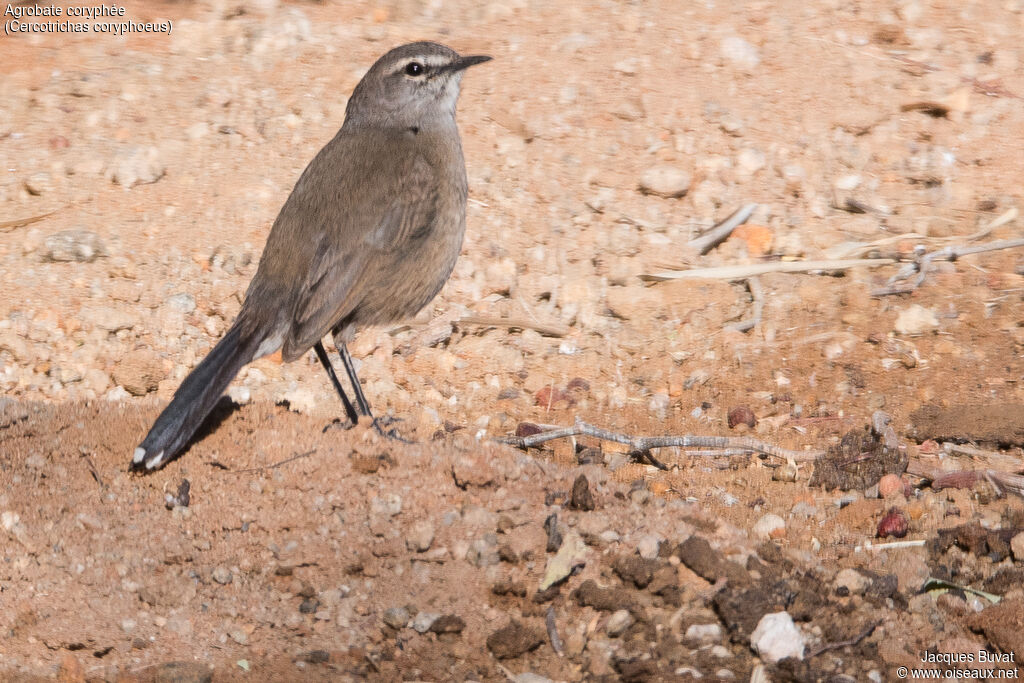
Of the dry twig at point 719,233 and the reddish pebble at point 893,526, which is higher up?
the reddish pebble at point 893,526

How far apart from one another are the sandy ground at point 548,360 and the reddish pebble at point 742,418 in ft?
0.13

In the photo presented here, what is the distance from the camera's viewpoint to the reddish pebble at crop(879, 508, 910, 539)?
4.48m

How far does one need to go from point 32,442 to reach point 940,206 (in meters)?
5.36

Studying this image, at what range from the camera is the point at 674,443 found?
5258mm

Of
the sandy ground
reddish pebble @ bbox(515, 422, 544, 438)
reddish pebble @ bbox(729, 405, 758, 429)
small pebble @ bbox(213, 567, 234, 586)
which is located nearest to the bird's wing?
the sandy ground

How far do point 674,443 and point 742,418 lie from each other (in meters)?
0.64

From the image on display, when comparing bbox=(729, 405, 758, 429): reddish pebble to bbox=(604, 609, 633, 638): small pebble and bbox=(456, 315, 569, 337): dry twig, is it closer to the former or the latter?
bbox=(456, 315, 569, 337): dry twig

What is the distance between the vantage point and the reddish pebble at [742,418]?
5740 millimetres

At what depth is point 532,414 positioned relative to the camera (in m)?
6.00

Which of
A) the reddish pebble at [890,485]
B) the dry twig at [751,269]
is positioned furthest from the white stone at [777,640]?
the dry twig at [751,269]

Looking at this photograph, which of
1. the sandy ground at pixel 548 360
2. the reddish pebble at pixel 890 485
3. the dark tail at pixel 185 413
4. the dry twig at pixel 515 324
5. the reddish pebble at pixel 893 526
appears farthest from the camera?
the dry twig at pixel 515 324

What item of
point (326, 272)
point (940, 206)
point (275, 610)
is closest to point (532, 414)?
point (326, 272)

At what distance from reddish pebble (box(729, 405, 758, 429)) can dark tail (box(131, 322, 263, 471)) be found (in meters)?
2.44

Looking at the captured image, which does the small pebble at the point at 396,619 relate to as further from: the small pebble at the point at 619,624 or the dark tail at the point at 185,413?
the dark tail at the point at 185,413
